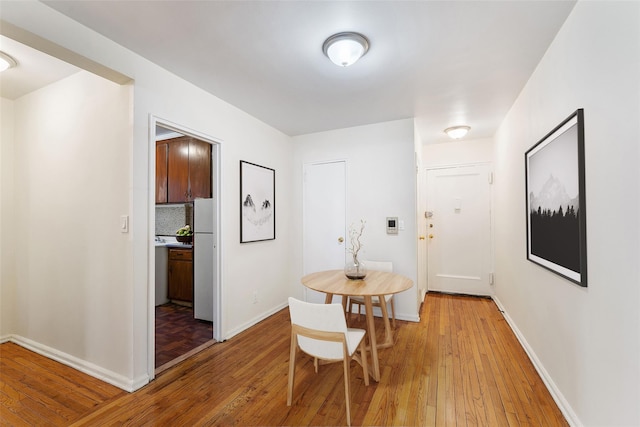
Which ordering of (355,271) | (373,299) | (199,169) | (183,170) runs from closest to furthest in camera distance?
(355,271) < (373,299) < (199,169) < (183,170)

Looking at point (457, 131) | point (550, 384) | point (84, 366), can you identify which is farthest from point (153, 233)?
point (457, 131)

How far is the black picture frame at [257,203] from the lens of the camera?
3.22 meters

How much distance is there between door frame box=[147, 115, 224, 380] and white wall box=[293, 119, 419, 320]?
5.28 feet

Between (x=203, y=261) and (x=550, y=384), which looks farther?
(x=203, y=261)

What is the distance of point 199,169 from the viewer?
149 inches

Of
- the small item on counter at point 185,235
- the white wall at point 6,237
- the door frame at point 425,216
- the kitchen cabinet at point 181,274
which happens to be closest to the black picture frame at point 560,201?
the door frame at point 425,216

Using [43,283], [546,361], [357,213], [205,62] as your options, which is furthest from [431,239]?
[43,283]

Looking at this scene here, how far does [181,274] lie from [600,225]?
4.30 m

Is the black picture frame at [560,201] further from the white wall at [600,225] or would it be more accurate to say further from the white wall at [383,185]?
the white wall at [383,185]

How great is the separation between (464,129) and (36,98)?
480 centimetres

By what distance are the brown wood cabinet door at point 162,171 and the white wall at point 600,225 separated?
435 cm

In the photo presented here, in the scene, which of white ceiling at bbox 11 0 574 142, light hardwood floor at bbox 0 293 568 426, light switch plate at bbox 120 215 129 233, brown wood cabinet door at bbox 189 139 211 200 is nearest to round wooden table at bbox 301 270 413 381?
light hardwood floor at bbox 0 293 568 426

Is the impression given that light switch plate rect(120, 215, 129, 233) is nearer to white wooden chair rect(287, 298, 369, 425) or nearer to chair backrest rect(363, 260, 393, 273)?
white wooden chair rect(287, 298, 369, 425)

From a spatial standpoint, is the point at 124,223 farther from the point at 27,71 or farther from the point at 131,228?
the point at 27,71
